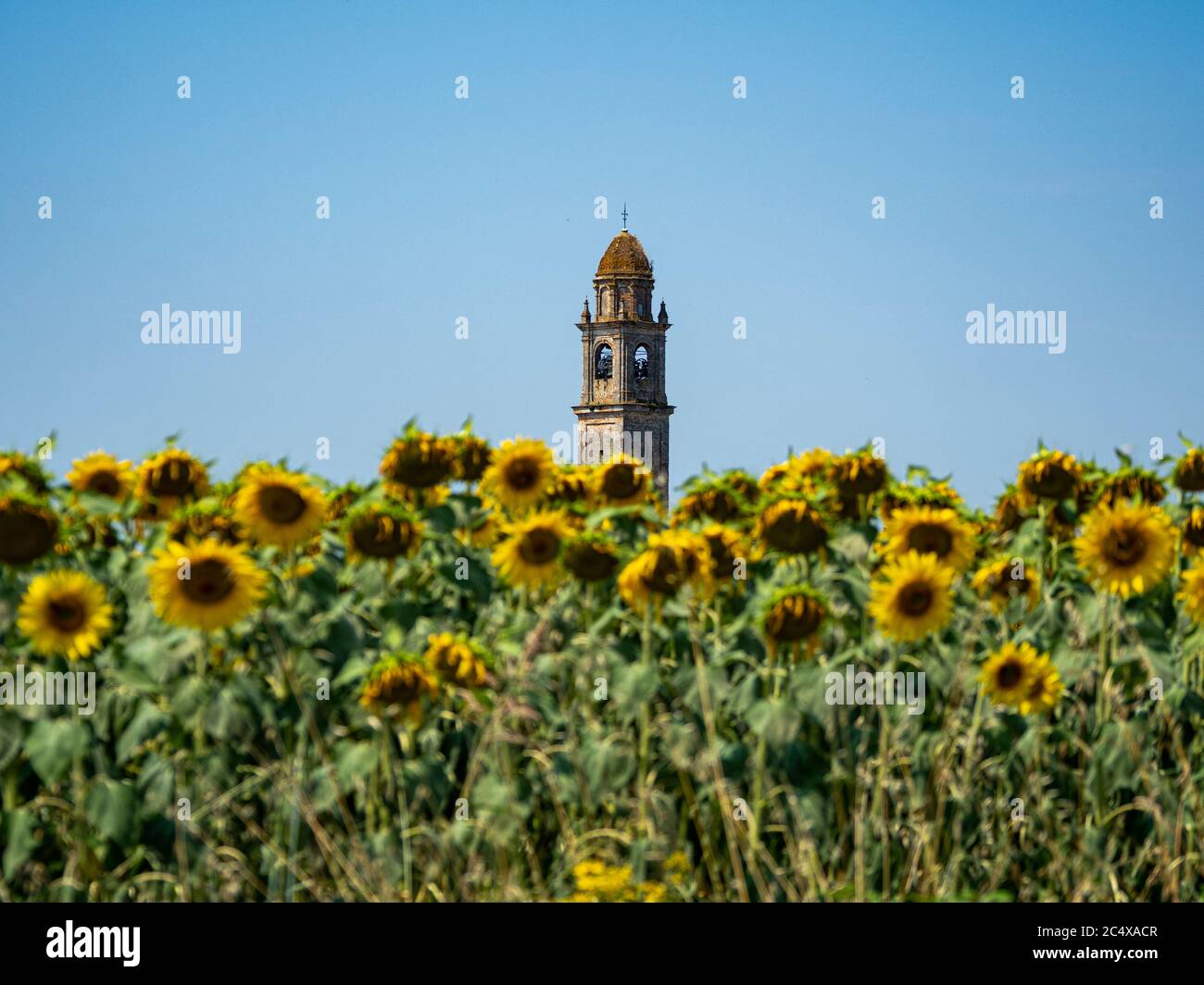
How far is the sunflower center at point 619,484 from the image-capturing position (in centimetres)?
748

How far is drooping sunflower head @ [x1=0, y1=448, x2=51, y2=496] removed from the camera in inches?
274

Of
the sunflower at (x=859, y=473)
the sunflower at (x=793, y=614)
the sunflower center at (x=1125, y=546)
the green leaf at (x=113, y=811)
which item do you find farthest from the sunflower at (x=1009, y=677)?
the green leaf at (x=113, y=811)

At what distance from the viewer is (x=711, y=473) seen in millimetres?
7352

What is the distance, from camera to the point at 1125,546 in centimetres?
675

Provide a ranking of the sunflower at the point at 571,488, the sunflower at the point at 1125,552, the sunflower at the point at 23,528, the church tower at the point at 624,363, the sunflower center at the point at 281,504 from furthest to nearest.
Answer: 1. the church tower at the point at 624,363
2. the sunflower at the point at 571,488
3. the sunflower at the point at 1125,552
4. the sunflower center at the point at 281,504
5. the sunflower at the point at 23,528

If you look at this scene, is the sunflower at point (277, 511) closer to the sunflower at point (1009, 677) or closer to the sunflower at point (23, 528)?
the sunflower at point (23, 528)

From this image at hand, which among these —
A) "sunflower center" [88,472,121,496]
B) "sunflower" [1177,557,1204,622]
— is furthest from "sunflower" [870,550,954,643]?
"sunflower center" [88,472,121,496]

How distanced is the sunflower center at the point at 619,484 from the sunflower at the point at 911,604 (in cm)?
143

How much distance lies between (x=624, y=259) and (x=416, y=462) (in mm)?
85990

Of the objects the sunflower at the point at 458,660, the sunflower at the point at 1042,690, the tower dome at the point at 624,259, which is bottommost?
the sunflower at the point at 1042,690

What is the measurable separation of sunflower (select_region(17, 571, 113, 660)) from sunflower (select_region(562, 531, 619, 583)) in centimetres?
161

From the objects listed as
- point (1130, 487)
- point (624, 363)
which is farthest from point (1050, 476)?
point (624, 363)
